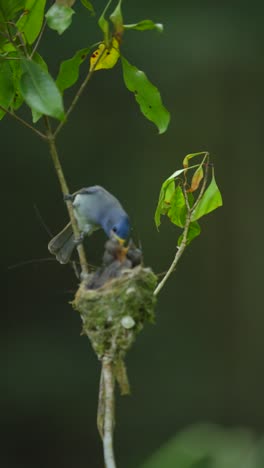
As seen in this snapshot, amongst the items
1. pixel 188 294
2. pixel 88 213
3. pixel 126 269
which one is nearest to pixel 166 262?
A: pixel 188 294

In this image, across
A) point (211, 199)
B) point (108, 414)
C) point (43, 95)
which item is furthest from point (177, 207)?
point (108, 414)

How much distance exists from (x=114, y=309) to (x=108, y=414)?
233mm

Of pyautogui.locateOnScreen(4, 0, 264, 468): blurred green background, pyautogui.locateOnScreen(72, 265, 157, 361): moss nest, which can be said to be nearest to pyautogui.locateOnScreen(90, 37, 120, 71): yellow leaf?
pyautogui.locateOnScreen(72, 265, 157, 361): moss nest

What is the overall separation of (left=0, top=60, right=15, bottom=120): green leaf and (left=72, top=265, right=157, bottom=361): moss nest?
1.21ft

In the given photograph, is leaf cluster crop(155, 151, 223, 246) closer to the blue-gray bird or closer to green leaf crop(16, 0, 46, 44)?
the blue-gray bird

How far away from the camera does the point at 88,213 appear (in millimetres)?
1977

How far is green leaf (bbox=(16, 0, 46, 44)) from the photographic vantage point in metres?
1.70

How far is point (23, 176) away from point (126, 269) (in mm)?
3786

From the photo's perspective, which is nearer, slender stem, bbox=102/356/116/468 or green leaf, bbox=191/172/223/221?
slender stem, bbox=102/356/116/468

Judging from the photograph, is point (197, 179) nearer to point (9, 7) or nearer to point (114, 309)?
point (114, 309)

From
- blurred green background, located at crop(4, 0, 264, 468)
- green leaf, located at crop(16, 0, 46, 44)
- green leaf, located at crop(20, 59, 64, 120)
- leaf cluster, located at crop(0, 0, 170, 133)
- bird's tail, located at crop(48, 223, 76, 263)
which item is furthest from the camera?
blurred green background, located at crop(4, 0, 264, 468)

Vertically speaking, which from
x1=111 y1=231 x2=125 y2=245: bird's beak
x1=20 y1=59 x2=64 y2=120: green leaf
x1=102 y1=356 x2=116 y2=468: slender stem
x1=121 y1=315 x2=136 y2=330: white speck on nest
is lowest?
x1=102 y1=356 x2=116 y2=468: slender stem

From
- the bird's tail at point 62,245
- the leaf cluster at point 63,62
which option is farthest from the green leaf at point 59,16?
the bird's tail at point 62,245

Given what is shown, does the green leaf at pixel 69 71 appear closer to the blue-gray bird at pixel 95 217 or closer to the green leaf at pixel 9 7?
the green leaf at pixel 9 7
